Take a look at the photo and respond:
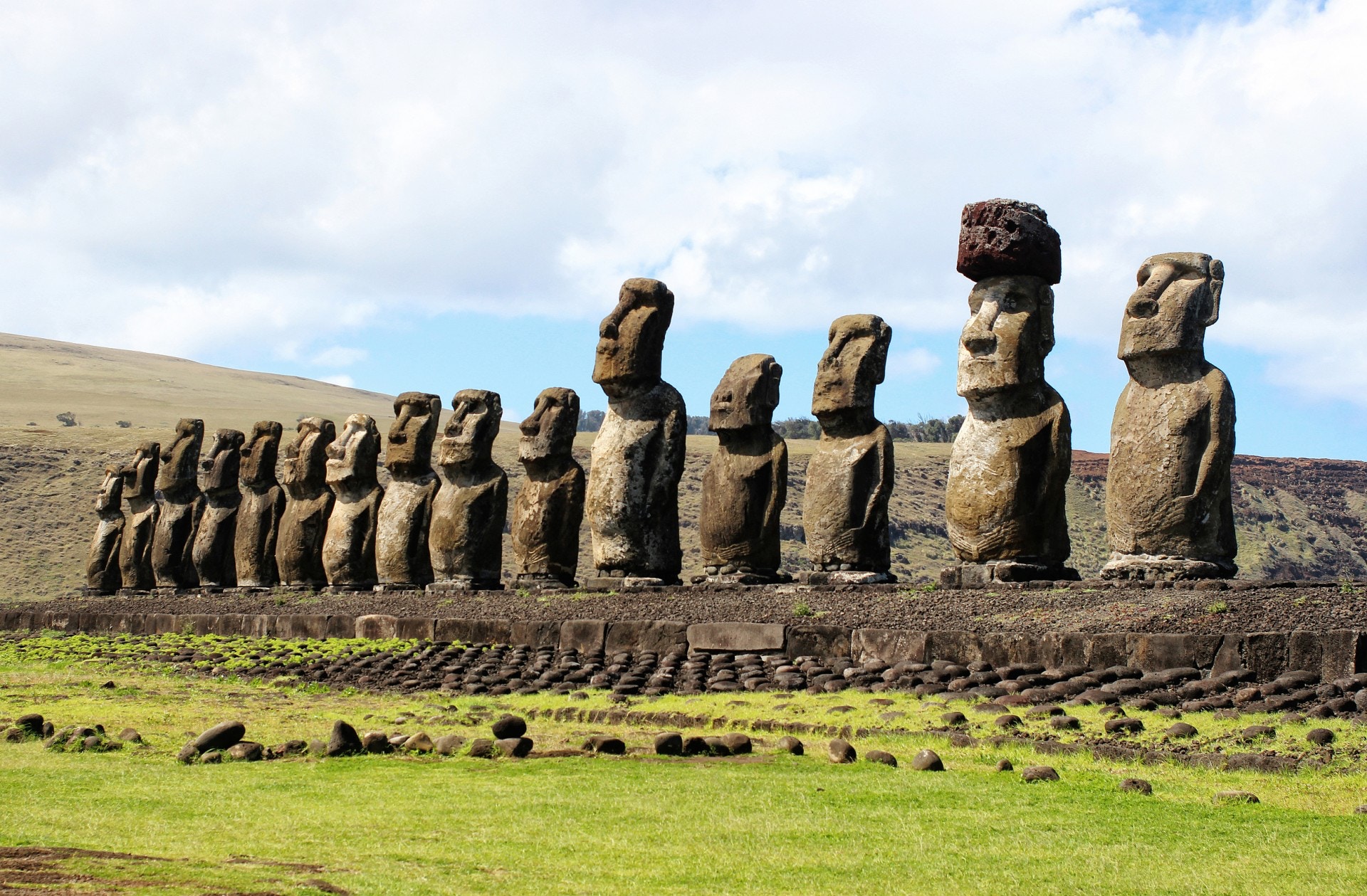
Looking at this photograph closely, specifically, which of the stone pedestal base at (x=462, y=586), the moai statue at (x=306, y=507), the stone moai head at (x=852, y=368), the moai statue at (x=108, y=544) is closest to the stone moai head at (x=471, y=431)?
the stone pedestal base at (x=462, y=586)

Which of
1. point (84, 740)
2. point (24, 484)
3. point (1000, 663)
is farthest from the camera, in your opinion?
point (24, 484)

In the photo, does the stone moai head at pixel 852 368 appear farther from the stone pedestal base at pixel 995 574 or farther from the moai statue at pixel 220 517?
the moai statue at pixel 220 517

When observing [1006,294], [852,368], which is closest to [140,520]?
[852,368]

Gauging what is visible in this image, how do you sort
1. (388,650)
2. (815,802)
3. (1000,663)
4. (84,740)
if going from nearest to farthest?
(815,802)
(84,740)
(1000,663)
(388,650)

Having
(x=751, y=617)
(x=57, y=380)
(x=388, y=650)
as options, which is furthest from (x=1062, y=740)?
(x=57, y=380)

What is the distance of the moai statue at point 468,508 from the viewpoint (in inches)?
689

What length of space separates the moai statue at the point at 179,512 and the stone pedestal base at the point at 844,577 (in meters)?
12.6

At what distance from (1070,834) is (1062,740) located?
79.1 inches

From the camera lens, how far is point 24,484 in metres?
47.8

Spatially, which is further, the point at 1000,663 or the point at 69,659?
the point at 69,659

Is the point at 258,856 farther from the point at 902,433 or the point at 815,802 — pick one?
the point at 902,433

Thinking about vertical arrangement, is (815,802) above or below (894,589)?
below

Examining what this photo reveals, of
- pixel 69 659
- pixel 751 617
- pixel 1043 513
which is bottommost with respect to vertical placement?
pixel 69 659

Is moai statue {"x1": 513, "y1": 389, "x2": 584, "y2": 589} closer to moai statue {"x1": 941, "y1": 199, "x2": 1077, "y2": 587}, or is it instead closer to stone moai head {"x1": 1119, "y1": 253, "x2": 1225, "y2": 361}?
moai statue {"x1": 941, "y1": 199, "x2": 1077, "y2": 587}
